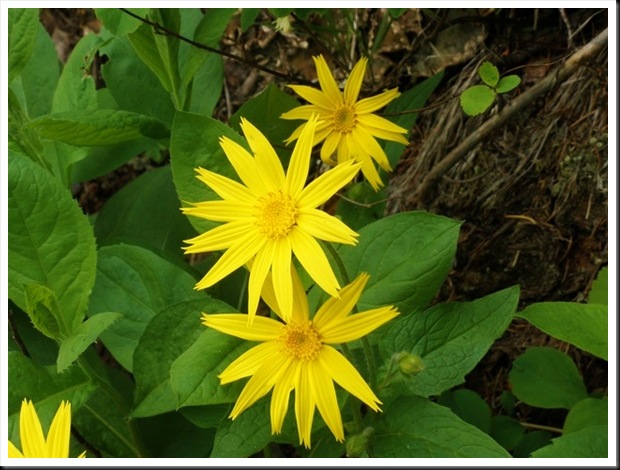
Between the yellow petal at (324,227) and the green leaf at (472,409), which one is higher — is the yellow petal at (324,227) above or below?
above

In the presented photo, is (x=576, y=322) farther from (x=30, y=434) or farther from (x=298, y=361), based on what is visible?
(x=30, y=434)

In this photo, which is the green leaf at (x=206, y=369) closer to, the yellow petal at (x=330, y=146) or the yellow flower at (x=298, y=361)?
the yellow flower at (x=298, y=361)

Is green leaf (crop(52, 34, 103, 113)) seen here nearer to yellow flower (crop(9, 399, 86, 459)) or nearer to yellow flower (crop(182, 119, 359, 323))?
yellow flower (crop(182, 119, 359, 323))

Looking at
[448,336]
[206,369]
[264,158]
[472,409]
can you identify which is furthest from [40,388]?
[472,409]

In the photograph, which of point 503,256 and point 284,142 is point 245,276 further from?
point 503,256

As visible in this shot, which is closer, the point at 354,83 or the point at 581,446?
the point at 581,446

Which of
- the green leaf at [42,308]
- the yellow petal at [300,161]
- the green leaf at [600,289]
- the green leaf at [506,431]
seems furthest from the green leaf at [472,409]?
the green leaf at [42,308]
